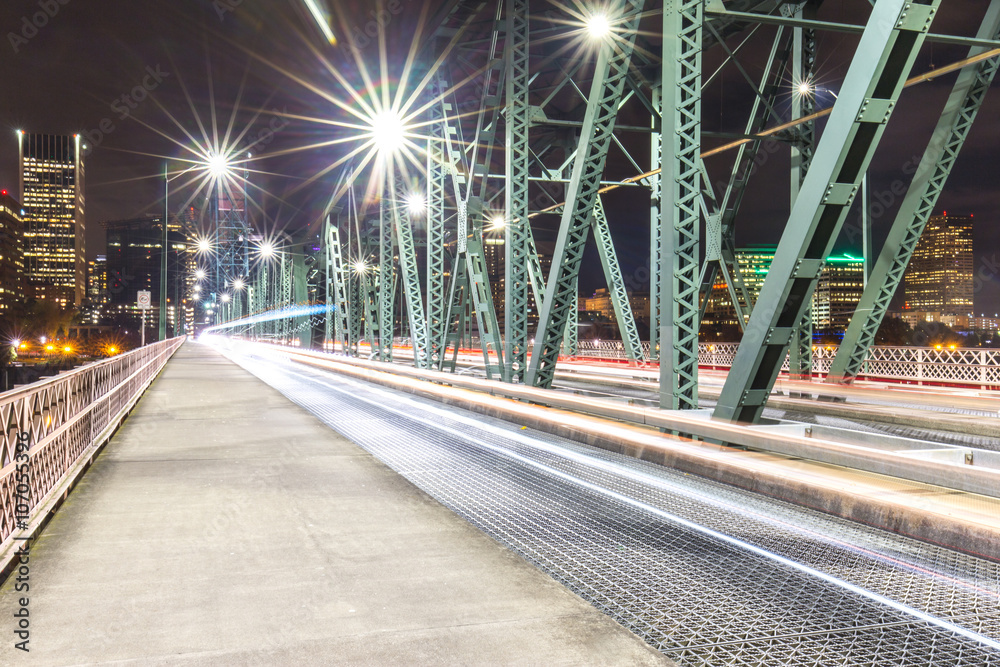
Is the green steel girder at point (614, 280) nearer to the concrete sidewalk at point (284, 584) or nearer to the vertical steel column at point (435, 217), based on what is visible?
the vertical steel column at point (435, 217)

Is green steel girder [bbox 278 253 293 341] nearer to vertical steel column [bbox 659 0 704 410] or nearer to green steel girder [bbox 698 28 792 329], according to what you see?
green steel girder [bbox 698 28 792 329]

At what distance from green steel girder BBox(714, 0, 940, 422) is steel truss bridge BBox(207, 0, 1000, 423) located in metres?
0.02

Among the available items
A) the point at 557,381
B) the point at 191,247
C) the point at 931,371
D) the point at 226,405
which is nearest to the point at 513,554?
the point at 226,405

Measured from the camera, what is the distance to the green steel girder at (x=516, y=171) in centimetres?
1661

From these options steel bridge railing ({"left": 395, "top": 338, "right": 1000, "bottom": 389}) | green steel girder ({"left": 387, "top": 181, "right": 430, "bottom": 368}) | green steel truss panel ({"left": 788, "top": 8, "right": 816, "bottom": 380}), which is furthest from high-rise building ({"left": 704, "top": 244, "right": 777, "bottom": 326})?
green steel truss panel ({"left": 788, "top": 8, "right": 816, "bottom": 380})

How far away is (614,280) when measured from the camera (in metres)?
26.6

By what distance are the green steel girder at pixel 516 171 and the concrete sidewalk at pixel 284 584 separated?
8.45 m

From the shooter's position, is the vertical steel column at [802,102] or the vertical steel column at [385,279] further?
the vertical steel column at [385,279]

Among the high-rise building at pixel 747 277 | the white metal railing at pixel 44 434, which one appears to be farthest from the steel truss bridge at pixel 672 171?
the high-rise building at pixel 747 277

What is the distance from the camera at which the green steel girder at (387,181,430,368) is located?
86.7 feet

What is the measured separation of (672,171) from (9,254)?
15745 centimetres

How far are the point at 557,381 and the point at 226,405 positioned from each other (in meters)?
12.6

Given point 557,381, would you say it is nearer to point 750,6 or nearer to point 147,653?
point 750,6

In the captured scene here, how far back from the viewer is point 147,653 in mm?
3789
